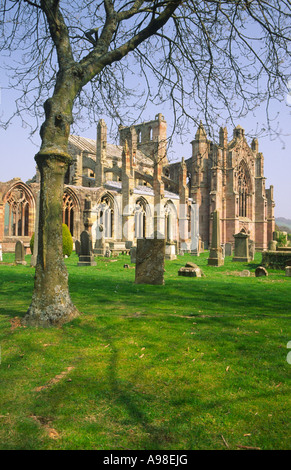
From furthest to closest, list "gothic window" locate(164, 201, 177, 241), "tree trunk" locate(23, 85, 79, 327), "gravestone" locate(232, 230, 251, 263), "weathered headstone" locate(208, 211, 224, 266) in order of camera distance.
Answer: "gothic window" locate(164, 201, 177, 241)
"gravestone" locate(232, 230, 251, 263)
"weathered headstone" locate(208, 211, 224, 266)
"tree trunk" locate(23, 85, 79, 327)

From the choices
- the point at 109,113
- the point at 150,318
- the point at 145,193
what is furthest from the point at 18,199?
the point at 150,318

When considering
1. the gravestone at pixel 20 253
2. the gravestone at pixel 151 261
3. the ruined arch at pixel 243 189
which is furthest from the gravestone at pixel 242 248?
the ruined arch at pixel 243 189

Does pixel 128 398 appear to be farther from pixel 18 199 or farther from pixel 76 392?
pixel 18 199

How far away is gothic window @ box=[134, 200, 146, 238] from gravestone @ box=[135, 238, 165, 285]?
23426 millimetres

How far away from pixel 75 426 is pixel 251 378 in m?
1.73

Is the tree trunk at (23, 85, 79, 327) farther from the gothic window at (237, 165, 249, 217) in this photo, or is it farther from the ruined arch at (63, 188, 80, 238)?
the gothic window at (237, 165, 249, 217)

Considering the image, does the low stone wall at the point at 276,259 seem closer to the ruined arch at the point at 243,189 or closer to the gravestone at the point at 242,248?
the gravestone at the point at 242,248

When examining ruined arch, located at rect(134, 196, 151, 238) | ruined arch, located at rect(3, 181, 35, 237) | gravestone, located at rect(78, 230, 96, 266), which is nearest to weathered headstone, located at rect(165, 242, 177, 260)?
gravestone, located at rect(78, 230, 96, 266)

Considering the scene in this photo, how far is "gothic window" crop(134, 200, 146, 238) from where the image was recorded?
107ft

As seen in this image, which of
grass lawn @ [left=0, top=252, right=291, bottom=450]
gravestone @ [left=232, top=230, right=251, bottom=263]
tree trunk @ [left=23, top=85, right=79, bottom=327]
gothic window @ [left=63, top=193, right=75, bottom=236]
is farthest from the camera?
gothic window @ [left=63, top=193, right=75, bottom=236]

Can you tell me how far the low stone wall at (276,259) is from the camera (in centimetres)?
1416

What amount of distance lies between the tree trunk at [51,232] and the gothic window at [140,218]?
27508 millimetres

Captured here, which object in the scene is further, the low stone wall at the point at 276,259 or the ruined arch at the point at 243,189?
the ruined arch at the point at 243,189

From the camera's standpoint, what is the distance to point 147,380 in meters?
3.24
